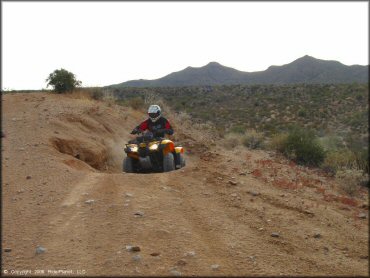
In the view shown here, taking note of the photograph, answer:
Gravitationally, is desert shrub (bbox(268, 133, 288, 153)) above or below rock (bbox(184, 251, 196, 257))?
below

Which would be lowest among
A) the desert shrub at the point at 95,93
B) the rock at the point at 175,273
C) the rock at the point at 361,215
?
the rock at the point at 361,215

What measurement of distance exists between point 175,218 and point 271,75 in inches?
3122

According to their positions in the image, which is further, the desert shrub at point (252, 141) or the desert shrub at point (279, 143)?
the desert shrub at point (252, 141)

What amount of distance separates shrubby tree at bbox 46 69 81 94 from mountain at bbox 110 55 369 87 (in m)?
54.3

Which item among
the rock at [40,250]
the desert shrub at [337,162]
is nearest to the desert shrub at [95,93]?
the desert shrub at [337,162]

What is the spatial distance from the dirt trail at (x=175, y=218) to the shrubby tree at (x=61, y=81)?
301 inches

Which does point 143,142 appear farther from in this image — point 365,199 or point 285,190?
point 365,199

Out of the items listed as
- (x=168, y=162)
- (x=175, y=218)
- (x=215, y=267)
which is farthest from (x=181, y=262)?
(x=168, y=162)

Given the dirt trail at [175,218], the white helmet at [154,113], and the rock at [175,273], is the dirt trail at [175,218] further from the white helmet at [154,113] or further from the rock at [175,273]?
the white helmet at [154,113]

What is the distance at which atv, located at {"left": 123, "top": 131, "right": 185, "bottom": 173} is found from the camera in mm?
10680

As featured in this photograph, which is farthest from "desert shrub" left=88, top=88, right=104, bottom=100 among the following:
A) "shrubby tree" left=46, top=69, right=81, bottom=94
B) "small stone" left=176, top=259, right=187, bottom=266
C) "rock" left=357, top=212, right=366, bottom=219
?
"small stone" left=176, top=259, right=187, bottom=266

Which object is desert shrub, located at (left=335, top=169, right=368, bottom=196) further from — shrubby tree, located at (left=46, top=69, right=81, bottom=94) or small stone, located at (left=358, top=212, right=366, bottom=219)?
shrubby tree, located at (left=46, top=69, right=81, bottom=94)

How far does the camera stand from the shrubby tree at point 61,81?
747 inches

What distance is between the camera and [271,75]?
8281cm
